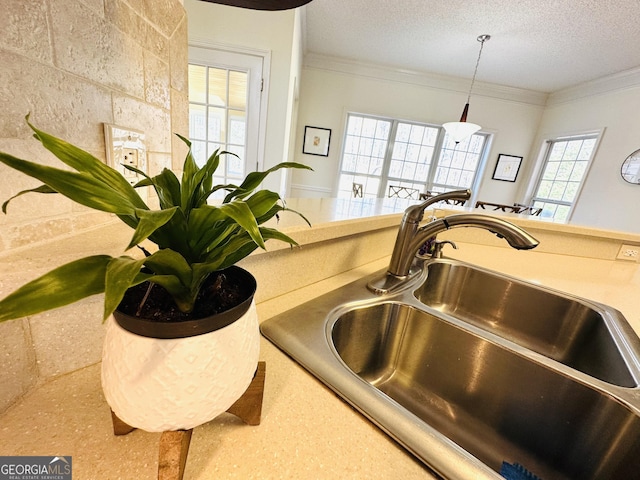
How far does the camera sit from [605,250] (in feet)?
4.62

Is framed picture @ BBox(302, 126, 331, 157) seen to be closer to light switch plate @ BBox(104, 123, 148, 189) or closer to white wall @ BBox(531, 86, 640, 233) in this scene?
white wall @ BBox(531, 86, 640, 233)

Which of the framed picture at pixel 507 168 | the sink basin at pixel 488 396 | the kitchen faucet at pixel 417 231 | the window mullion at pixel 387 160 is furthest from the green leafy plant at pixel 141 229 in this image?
the framed picture at pixel 507 168

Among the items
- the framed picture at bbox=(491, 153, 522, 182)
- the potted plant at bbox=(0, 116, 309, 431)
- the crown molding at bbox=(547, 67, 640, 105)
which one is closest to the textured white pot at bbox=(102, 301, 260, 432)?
the potted plant at bbox=(0, 116, 309, 431)

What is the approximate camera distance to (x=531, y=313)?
942 millimetres

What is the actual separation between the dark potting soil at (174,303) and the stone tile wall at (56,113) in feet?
0.54

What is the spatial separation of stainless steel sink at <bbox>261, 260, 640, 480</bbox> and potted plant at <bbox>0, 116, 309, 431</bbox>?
9.3 inches

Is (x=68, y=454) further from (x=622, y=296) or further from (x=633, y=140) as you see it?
(x=633, y=140)

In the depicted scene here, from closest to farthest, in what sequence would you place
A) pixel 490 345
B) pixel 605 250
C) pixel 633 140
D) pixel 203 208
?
pixel 203 208 → pixel 490 345 → pixel 605 250 → pixel 633 140

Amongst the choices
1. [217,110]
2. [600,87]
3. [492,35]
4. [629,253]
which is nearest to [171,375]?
[629,253]

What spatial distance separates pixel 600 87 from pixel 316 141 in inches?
152

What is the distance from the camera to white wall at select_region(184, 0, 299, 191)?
2.11 m

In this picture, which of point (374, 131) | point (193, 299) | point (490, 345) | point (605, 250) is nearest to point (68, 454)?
point (193, 299)

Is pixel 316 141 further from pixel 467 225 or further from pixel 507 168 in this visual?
pixel 467 225

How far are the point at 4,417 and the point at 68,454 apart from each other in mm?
108
